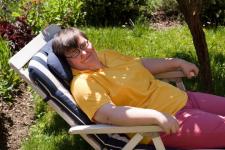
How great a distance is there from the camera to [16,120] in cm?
553

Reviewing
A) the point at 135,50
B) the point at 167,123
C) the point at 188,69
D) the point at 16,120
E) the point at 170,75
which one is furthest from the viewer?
the point at 135,50

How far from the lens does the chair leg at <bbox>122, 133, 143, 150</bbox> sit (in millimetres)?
3778

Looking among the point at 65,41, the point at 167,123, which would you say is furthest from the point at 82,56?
the point at 167,123

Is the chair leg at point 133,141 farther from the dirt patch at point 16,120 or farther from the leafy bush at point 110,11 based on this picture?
the leafy bush at point 110,11

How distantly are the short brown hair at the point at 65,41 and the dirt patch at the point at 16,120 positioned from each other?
4.20 ft

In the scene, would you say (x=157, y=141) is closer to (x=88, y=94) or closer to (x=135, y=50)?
(x=88, y=94)

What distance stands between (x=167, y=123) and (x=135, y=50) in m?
3.12

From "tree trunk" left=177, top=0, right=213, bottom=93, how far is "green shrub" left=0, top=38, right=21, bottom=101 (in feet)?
6.52

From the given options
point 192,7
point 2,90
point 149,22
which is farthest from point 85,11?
point 192,7

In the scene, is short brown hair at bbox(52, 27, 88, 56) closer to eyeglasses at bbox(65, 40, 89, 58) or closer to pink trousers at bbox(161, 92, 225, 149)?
eyeglasses at bbox(65, 40, 89, 58)

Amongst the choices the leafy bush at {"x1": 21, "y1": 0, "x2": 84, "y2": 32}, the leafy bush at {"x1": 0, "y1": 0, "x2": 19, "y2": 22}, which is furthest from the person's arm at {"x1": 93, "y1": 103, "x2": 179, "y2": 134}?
the leafy bush at {"x1": 0, "y1": 0, "x2": 19, "y2": 22}

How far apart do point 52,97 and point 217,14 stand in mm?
3873

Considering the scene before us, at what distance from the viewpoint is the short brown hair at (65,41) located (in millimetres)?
4203

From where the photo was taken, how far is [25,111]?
18.7ft
